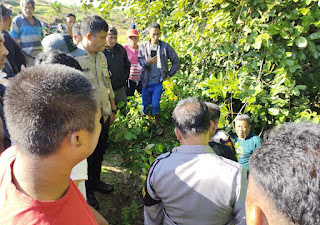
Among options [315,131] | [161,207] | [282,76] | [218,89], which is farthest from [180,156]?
[282,76]

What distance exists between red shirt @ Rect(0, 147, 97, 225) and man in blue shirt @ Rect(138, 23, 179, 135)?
3217mm

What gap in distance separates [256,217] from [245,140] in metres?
2.57

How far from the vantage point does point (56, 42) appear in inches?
89.4

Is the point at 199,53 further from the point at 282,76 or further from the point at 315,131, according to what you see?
the point at 315,131

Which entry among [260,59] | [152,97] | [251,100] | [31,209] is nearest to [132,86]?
[152,97]

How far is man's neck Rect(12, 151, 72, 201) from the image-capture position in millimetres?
952

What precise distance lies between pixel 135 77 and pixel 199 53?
69.7 inches

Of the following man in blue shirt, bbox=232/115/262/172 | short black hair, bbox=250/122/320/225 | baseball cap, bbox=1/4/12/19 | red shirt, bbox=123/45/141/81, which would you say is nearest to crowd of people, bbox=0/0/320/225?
short black hair, bbox=250/122/320/225

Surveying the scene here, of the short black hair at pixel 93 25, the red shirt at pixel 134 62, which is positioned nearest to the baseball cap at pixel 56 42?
the short black hair at pixel 93 25

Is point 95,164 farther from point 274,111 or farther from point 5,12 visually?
point 5,12

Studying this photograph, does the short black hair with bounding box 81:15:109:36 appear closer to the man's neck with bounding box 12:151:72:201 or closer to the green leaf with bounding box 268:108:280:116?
the man's neck with bounding box 12:151:72:201

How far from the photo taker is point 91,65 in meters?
2.70

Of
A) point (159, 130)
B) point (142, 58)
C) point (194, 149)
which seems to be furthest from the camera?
point (142, 58)

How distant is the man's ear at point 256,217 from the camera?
2.65ft
